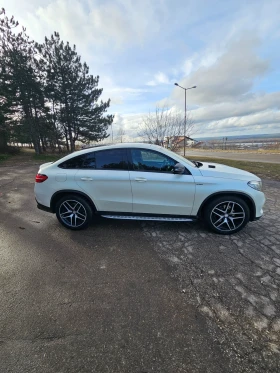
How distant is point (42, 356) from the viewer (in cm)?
161

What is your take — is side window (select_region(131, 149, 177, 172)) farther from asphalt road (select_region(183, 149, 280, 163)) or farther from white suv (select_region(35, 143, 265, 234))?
asphalt road (select_region(183, 149, 280, 163))

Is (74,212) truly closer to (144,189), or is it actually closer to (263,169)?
(144,189)

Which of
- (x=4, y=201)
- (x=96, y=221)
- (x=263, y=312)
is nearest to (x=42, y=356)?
(x=263, y=312)

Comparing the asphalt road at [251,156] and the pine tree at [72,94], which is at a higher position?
the pine tree at [72,94]

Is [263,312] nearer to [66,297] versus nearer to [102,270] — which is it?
[102,270]

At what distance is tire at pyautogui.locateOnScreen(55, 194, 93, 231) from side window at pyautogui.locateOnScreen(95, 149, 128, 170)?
77cm

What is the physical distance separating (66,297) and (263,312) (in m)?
2.14

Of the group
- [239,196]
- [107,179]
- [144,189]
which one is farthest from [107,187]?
[239,196]

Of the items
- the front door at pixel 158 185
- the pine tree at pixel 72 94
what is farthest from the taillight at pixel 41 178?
the pine tree at pixel 72 94

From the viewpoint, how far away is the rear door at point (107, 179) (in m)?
3.51

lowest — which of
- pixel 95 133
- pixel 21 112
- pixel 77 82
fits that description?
pixel 95 133

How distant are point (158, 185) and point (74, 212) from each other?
5.67 feet

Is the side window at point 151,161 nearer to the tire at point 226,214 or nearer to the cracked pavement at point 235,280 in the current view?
the tire at point 226,214

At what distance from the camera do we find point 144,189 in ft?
11.4
